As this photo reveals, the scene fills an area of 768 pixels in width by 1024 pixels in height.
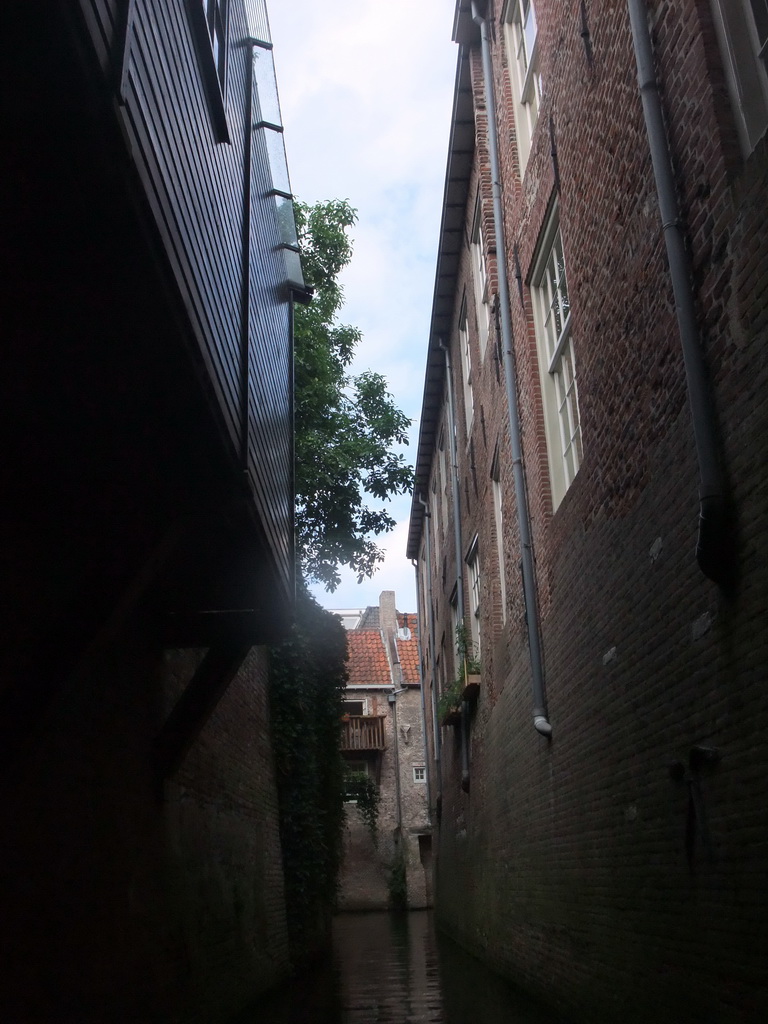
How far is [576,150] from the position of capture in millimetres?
6586

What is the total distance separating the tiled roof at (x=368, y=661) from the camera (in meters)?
31.7

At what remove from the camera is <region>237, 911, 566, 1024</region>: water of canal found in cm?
741

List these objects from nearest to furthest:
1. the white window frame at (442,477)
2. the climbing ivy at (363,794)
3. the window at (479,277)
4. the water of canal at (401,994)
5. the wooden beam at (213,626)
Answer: the wooden beam at (213,626) < the water of canal at (401,994) < the window at (479,277) < the white window frame at (442,477) < the climbing ivy at (363,794)

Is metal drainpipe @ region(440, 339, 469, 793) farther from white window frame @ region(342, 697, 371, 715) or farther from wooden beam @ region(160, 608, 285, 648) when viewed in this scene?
white window frame @ region(342, 697, 371, 715)

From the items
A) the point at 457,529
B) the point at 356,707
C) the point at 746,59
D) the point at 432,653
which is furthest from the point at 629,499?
the point at 356,707

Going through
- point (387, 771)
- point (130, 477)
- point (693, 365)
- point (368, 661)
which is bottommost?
point (130, 477)

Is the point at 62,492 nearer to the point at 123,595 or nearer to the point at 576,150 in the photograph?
the point at 123,595

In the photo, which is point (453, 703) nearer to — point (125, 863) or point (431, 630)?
point (431, 630)

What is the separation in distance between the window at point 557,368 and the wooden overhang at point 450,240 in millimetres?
4430

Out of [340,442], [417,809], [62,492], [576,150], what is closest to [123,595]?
[62,492]

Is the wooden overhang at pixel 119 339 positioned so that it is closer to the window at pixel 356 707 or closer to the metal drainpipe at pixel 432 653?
the metal drainpipe at pixel 432 653

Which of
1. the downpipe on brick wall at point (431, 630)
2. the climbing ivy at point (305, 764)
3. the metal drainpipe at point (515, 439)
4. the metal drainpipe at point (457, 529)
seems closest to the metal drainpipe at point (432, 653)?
the downpipe on brick wall at point (431, 630)

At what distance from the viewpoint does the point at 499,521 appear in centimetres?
1142

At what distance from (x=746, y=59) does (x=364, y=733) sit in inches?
1094
